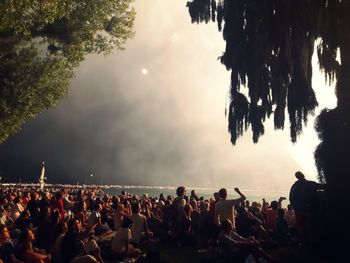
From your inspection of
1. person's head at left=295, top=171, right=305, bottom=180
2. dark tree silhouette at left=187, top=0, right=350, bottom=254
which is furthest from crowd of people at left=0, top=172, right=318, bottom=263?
dark tree silhouette at left=187, top=0, right=350, bottom=254

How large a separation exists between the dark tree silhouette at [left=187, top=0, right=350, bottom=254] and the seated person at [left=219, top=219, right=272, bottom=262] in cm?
176

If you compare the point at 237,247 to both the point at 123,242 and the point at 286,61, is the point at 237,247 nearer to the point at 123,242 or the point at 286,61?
the point at 123,242

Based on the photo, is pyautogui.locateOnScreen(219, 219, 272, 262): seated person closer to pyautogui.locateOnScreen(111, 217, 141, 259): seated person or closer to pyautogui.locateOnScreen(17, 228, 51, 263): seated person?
pyautogui.locateOnScreen(111, 217, 141, 259): seated person

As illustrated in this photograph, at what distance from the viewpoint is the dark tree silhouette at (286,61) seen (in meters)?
7.35

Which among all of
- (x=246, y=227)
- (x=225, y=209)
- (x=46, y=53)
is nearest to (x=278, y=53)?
(x=225, y=209)

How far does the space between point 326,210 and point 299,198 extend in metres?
1.80

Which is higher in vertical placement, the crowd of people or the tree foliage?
the tree foliage

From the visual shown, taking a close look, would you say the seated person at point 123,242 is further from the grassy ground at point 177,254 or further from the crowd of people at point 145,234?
the grassy ground at point 177,254

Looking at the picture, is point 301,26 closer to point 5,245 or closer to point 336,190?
point 336,190

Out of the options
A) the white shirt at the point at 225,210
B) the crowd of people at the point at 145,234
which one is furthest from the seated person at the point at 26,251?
the white shirt at the point at 225,210

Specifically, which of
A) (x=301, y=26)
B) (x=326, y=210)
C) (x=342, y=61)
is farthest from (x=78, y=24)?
(x=326, y=210)

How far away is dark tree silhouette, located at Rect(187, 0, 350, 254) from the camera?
735 cm

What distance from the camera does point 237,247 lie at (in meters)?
7.99

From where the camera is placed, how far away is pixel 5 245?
7.99 meters
